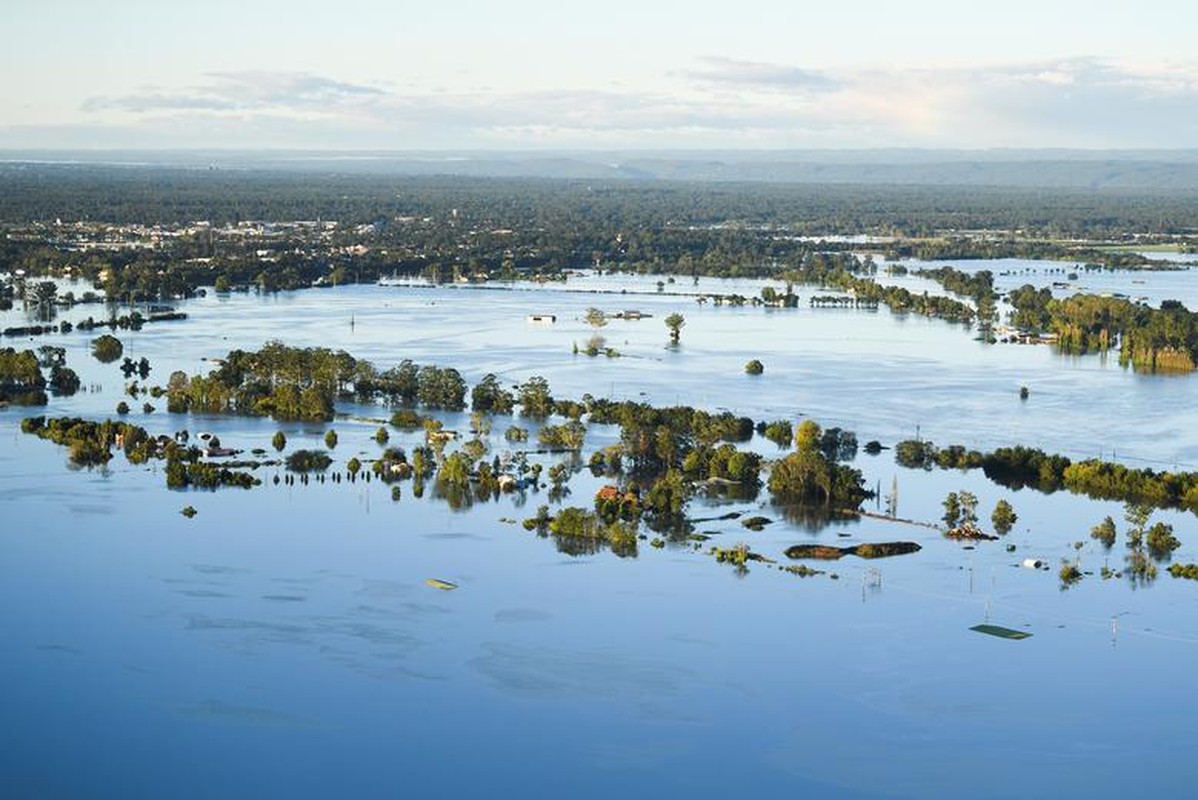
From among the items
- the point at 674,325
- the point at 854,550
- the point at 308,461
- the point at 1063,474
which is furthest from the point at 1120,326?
the point at 308,461

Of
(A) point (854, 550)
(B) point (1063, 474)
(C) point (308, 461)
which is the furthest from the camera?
(C) point (308, 461)

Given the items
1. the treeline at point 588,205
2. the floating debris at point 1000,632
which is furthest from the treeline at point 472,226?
the floating debris at point 1000,632

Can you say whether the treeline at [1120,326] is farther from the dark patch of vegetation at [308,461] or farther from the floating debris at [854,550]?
the dark patch of vegetation at [308,461]

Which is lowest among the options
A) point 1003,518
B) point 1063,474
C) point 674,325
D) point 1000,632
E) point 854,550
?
point 1000,632

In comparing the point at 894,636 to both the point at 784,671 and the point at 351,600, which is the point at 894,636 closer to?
the point at 784,671

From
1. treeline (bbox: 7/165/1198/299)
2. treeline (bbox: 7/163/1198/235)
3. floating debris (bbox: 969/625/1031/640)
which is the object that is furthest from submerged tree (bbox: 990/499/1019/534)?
treeline (bbox: 7/163/1198/235)

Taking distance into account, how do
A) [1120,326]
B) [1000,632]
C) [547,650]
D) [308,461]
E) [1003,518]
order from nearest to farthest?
[547,650] < [1000,632] < [1003,518] < [308,461] < [1120,326]

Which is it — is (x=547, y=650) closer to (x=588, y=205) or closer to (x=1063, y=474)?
(x=1063, y=474)
